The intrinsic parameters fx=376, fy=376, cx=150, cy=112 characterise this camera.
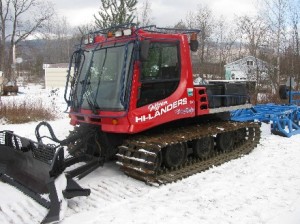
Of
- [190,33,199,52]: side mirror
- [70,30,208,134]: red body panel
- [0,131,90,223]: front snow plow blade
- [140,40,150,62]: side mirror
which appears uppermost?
[190,33,199,52]: side mirror

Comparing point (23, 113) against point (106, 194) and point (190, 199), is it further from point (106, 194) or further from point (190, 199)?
point (190, 199)

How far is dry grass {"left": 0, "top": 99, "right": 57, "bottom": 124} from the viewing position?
12562mm

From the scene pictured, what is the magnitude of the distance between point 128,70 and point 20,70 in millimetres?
66357

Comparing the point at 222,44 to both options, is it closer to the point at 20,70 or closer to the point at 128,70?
the point at 20,70

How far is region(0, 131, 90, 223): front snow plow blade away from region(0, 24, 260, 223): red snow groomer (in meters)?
0.03

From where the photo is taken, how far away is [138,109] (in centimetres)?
614

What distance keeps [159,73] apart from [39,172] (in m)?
2.57

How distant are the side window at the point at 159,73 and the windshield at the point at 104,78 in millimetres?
332

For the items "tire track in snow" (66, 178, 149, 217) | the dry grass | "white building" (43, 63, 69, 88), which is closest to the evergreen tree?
the dry grass

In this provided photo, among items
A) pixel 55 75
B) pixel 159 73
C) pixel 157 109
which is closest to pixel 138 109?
pixel 157 109

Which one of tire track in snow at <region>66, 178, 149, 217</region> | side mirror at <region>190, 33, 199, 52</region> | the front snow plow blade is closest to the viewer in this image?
the front snow plow blade

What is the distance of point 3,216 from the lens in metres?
4.88

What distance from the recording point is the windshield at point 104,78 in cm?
612

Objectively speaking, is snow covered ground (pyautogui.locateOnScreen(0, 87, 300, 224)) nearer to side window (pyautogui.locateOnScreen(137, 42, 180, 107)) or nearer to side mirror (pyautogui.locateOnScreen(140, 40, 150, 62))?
side window (pyautogui.locateOnScreen(137, 42, 180, 107))
